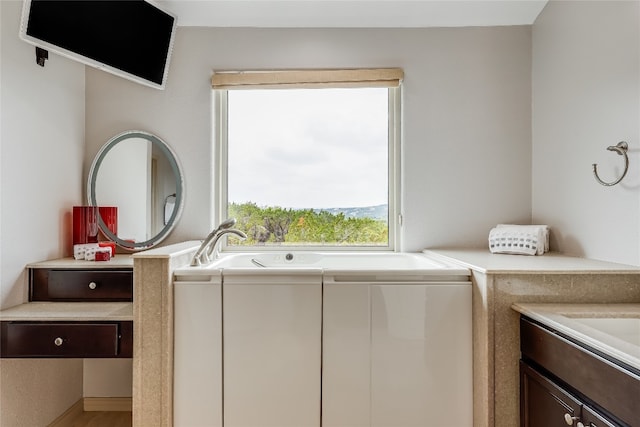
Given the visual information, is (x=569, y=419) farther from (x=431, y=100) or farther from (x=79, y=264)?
(x=79, y=264)

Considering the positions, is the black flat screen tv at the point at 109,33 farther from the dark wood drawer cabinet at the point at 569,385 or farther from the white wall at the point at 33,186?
the dark wood drawer cabinet at the point at 569,385

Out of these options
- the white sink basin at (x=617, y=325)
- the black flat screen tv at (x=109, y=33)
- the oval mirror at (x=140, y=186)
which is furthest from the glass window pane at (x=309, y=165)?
the white sink basin at (x=617, y=325)

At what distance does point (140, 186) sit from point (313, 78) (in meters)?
1.30

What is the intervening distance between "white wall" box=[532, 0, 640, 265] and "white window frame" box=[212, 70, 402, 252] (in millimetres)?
840

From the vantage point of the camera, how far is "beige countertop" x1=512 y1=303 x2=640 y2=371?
3.26 ft

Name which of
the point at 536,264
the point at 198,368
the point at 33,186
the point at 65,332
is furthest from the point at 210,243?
the point at 536,264

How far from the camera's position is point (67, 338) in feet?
5.54

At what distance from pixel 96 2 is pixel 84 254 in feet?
4.36

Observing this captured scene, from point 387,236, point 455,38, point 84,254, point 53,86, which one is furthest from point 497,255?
point 53,86

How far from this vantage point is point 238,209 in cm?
254

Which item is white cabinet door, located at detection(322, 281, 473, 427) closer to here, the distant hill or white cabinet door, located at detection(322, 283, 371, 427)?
white cabinet door, located at detection(322, 283, 371, 427)

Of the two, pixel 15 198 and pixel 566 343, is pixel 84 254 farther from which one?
pixel 566 343

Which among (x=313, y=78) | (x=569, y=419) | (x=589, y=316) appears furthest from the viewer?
(x=313, y=78)

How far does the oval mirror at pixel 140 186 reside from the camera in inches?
95.6
